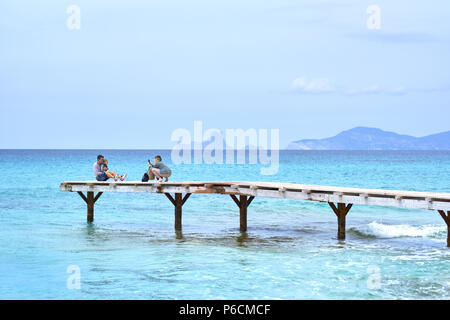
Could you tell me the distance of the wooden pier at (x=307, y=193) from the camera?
1638 centimetres

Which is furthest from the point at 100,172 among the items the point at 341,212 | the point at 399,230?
the point at 399,230

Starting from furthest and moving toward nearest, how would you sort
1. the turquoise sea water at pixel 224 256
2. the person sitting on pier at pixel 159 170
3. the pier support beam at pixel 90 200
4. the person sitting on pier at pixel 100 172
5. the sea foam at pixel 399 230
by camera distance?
1. the pier support beam at pixel 90 200
2. the person sitting on pier at pixel 100 172
3. the sea foam at pixel 399 230
4. the person sitting on pier at pixel 159 170
5. the turquoise sea water at pixel 224 256

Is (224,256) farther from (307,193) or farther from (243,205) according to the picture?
(243,205)

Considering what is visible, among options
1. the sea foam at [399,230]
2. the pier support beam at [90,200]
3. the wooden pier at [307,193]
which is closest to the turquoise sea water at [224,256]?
the sea foam at [399,230]

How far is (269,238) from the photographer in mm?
20578

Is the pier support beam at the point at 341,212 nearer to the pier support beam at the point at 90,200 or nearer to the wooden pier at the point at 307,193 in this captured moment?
the wooden pier at the point at 307,193

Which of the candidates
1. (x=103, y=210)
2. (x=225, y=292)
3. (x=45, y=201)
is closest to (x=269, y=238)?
(x=225, y=292)

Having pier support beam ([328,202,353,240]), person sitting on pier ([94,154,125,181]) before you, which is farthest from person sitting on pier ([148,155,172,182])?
pier support beam ([328,202,353,240])

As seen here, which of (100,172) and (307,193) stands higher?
(100,172)

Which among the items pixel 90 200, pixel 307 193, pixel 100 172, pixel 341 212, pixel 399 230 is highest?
pixel 100 172

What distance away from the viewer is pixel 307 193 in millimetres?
18312

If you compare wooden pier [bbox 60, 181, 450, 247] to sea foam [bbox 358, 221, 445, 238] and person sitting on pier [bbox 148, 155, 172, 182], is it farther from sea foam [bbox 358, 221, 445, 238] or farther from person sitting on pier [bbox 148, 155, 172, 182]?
sea foam [bbox 358, 221, 445, 238]

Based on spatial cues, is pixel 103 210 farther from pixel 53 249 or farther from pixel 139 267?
pixel 139 267
